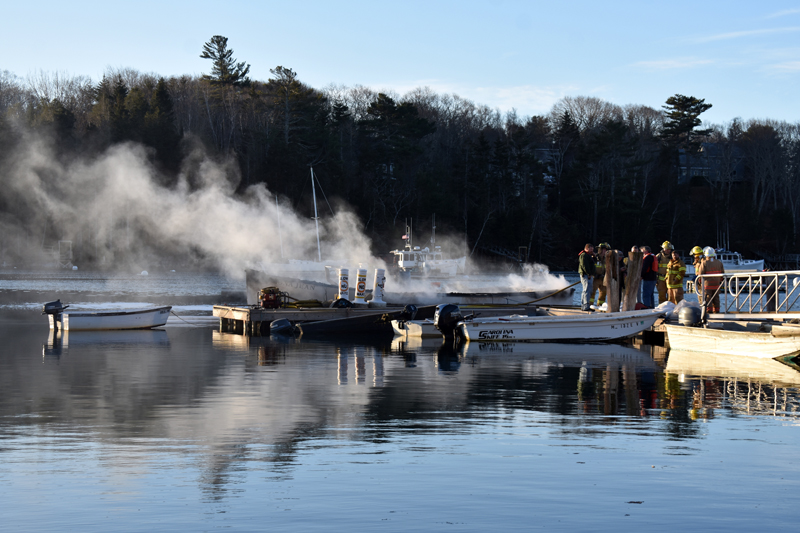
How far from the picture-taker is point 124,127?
86.8 metres

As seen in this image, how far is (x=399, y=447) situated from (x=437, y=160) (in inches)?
3595

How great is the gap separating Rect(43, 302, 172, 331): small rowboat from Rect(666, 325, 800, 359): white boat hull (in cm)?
1692

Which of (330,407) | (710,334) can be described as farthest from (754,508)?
(710,334)

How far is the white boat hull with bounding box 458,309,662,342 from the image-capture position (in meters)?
22.9

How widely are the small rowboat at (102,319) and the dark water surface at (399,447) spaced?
9.49m

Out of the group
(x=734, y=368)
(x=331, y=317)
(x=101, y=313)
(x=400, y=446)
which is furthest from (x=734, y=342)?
(x=101, y=313)

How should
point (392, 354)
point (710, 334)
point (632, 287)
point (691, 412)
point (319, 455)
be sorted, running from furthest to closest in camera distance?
point (632, 287)
point (392, 354)
point (710, 334)
point (691, 412)
point (319, 455)

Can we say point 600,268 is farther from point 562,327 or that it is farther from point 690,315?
point 690,315

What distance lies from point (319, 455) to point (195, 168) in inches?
3310

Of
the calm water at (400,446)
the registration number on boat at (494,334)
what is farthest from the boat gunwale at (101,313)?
the registration number on boat at (494,334)

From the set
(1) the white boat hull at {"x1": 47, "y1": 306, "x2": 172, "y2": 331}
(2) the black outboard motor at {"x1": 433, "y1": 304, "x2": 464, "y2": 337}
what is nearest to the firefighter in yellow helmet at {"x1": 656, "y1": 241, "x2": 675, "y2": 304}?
(2) the black outboard motor at {"x1": 433, "y1": 304, "x2": 464, "y2": 337}

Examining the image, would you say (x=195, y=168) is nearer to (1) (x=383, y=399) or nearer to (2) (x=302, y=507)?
(1) (x=383, y=399)

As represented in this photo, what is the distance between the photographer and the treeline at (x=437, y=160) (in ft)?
288

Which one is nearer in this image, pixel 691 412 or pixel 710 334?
pixel 691 412
